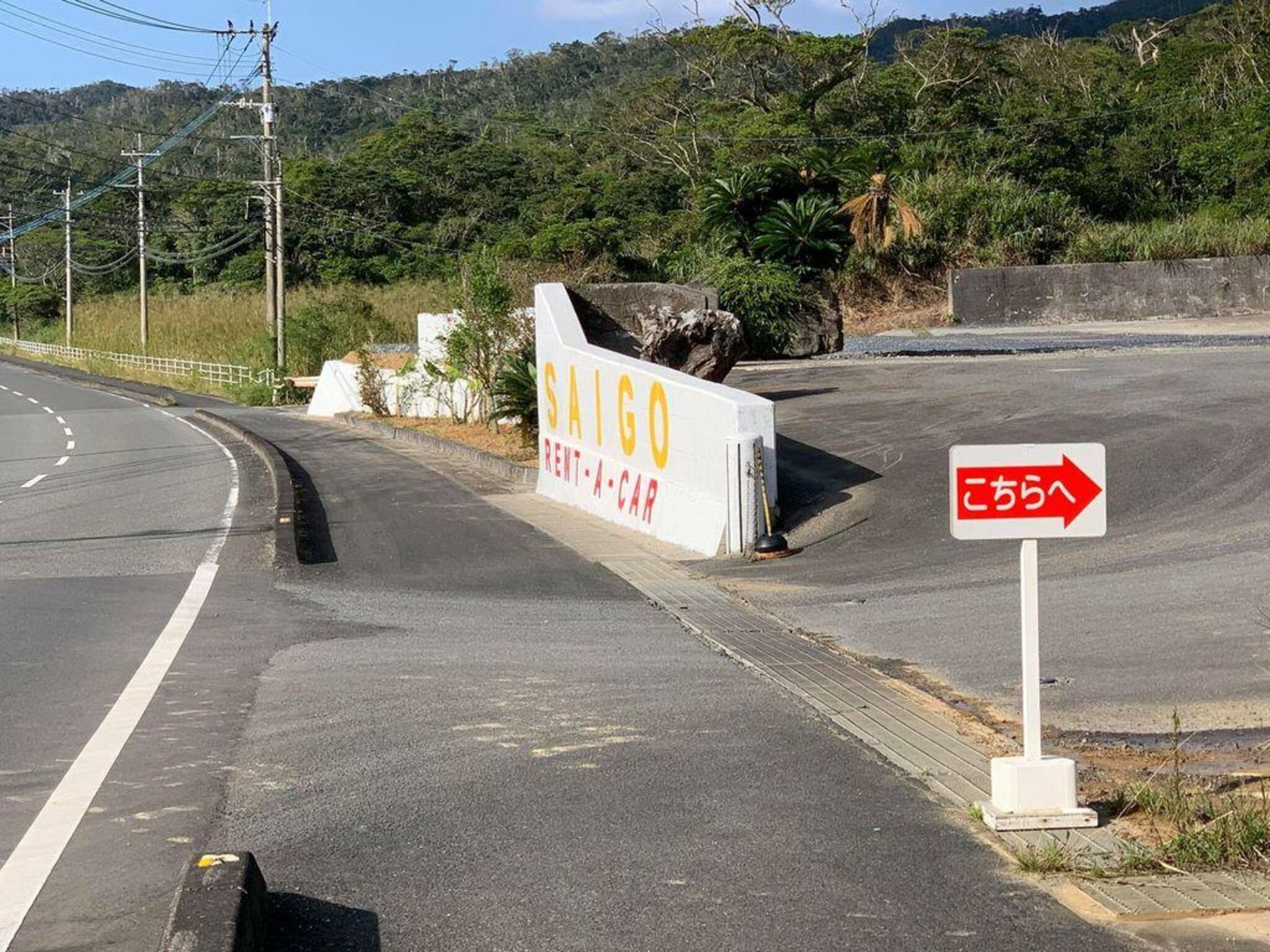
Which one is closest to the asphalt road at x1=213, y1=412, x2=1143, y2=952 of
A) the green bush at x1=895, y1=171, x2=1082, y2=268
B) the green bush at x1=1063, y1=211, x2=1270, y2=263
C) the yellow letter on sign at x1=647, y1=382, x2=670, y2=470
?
the yellow letter on sign at x1=647, y1=382, x2=670, y2=470

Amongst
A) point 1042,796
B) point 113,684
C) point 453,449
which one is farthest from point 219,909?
point 453,449

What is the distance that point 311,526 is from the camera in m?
17.3

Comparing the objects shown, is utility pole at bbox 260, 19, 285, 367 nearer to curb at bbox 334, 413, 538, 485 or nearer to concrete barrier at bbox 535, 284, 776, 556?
curb at bbox 334, 413, 538, 485

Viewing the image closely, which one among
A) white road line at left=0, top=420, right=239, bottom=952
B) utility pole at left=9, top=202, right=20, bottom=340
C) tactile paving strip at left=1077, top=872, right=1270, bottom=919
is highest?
utility pole at left=9, top=202, right=20, bottom=340

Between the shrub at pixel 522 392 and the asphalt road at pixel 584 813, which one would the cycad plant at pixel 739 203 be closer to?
the shrub at pixel 522 392

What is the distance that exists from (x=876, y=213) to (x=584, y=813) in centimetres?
2925

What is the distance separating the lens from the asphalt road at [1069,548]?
862cm

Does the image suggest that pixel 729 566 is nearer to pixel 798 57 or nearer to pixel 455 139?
pixel 798 57

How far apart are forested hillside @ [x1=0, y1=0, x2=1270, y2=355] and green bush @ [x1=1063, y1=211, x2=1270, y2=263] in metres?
0.07

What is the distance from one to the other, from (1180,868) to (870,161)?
36.7m

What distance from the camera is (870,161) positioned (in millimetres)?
40500

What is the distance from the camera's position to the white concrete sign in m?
6.11

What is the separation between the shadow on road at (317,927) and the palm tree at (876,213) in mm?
29420

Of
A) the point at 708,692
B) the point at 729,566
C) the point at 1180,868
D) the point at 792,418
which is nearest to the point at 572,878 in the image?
the point at 1180,868
